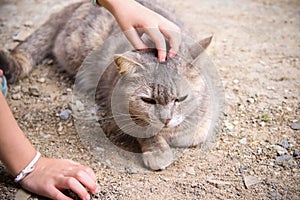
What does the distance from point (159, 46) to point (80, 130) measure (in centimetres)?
77

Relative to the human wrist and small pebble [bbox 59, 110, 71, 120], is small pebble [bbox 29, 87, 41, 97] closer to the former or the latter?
small pebble [bbox 59, 110, 71, 120]

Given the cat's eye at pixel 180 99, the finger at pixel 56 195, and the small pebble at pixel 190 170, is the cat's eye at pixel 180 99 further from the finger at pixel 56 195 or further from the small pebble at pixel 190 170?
the finger at pixel 56 195

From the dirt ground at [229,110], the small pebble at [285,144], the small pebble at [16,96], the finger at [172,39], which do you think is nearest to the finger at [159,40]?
the finger at [172,39]

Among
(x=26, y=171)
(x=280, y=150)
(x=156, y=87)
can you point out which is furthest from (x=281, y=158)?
(x=26, y=171)

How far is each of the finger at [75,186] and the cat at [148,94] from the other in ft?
1.24

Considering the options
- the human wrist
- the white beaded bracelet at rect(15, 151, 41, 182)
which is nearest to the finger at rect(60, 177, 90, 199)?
the white beaded bracelet at rect(15, 151, 41, 182)

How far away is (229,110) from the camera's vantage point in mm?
2463

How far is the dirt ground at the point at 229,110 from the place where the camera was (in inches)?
76.5

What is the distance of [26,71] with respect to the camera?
9.25 feet

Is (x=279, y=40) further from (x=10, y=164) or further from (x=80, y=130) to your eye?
(x=10, y=164)

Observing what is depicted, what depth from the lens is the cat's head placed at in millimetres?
1963

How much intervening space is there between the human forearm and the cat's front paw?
576 mm

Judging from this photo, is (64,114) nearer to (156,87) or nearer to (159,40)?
(156,87)

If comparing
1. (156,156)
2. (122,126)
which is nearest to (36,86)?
(122,126)
